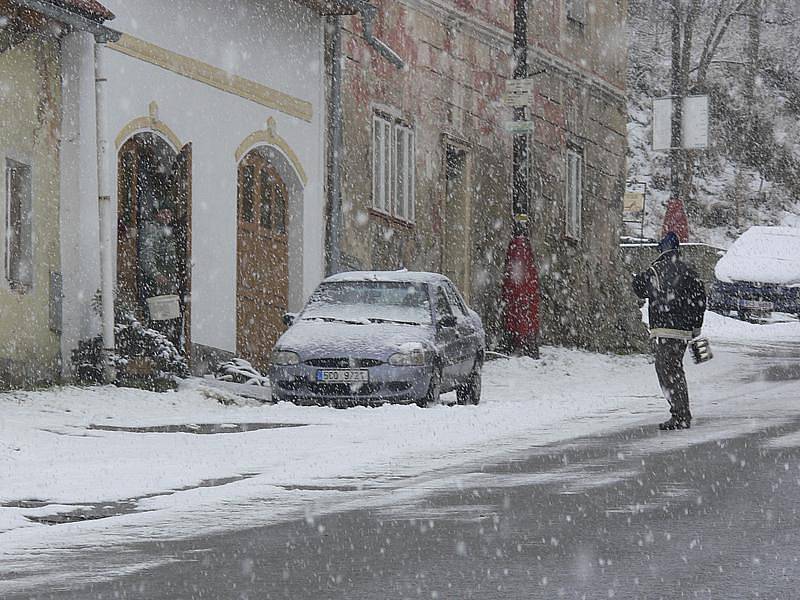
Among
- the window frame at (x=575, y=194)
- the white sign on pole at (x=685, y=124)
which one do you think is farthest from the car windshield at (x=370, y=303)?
the white sign on pole at (x=685, y=124)

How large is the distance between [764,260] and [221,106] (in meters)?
16.3

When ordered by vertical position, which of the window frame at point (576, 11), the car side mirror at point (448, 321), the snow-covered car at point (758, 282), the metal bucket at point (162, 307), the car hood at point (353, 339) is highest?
the window frame at point (576, 11)

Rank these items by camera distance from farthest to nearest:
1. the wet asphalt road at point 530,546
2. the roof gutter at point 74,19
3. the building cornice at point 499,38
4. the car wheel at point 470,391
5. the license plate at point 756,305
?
the license plate at point 756,305, the building cornice at point 499,38, the car wheel at point 470,391, the roof gutter at point 74,19, the wet asphalt road at point 530,546

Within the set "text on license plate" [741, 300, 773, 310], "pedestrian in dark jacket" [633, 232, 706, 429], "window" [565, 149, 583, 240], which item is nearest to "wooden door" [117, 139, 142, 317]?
"pedestrian in dark jacket" [633, 232, 706, 429]

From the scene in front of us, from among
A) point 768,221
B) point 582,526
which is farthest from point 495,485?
point 768,221

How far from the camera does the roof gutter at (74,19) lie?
1556 centimetres

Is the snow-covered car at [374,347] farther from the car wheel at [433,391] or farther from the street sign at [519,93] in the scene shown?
the street sign at [519,93]

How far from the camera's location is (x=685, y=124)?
35438 mm

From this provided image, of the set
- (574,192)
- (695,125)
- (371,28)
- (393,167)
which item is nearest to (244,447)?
(371,28)

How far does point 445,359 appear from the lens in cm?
1672

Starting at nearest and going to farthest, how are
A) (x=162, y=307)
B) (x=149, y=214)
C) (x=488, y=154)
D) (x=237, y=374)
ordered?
(x=162, y=307)
(x=149, y=214)
(x=237, y=374)
(x=488, y=154)

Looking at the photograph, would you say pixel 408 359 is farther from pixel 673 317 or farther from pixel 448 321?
pixel 673 317

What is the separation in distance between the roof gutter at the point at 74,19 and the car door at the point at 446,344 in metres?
4.04

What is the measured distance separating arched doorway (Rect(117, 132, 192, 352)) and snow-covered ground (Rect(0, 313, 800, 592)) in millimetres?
1371
